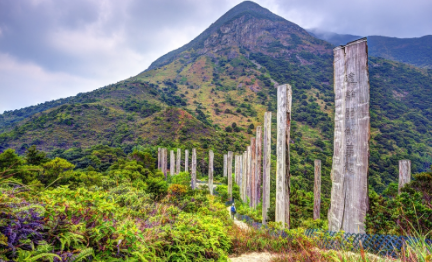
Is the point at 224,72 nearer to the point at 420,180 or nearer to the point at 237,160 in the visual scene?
the point at 237,160

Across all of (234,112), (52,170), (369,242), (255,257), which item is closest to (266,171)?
(255,257)

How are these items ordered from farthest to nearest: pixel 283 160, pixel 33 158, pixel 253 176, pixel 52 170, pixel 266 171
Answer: pixel 253 176, pixel 33 158, pixel 52 170, pixel 266 171, pixel 283 160

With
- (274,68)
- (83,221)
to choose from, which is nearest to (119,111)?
(83,221)

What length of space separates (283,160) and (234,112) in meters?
44.5

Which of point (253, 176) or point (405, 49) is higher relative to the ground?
point (405, 49)

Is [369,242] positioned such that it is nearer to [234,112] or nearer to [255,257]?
[255,257]

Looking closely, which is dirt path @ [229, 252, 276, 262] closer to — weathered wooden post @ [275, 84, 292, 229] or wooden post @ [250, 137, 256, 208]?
weathered wooden post @ [275, 84, 292, 229]

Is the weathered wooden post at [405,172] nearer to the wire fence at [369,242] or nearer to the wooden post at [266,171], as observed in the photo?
the wooden post at [266,171]

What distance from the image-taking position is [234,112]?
162ft

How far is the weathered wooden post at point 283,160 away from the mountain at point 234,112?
5.55 metres

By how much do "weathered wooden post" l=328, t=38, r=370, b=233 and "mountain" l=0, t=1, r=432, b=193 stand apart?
7.24m

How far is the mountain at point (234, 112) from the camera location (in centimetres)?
2805

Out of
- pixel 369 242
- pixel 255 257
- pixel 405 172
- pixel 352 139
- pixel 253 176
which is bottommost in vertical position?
pixel 255 257

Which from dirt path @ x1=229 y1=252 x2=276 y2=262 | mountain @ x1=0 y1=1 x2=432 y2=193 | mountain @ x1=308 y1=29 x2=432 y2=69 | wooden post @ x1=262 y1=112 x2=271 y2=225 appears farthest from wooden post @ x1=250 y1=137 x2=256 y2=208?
mountain @ x1=308 y1=29 x2=432 y2=69
